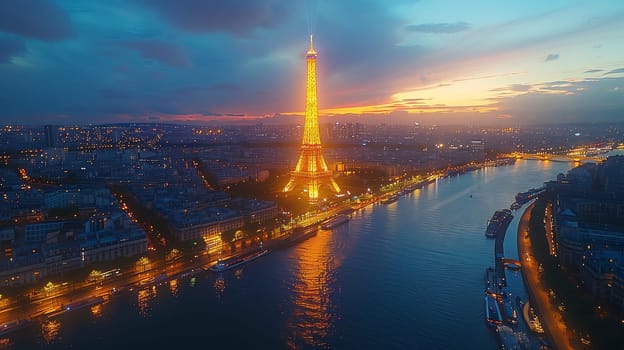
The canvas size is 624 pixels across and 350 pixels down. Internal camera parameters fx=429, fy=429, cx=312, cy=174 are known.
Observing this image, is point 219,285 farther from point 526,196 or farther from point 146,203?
point 526,196

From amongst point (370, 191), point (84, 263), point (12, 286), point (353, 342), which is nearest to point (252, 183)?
point (370, 191)

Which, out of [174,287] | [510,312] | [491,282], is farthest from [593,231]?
[174,287]

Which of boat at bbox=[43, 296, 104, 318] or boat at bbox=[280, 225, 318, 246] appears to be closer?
boat at bbox=[43, 296, 104, 318]

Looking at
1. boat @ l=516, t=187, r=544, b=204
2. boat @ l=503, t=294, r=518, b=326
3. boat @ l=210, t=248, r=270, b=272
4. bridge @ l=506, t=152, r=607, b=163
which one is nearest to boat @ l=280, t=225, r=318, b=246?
boat @ l=210, t=248, r=270, b=272

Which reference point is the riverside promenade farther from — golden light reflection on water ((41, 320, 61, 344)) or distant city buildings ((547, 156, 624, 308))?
golden light reflection on water ((41, 320, 61, 344))

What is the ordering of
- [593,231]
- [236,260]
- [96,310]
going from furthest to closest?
1. [593,231]
2. [236,260]
3. [96,310]

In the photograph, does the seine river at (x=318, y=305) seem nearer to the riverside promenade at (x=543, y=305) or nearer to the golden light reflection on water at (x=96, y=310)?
the golden light reflection on water at (x=96, y=310)
